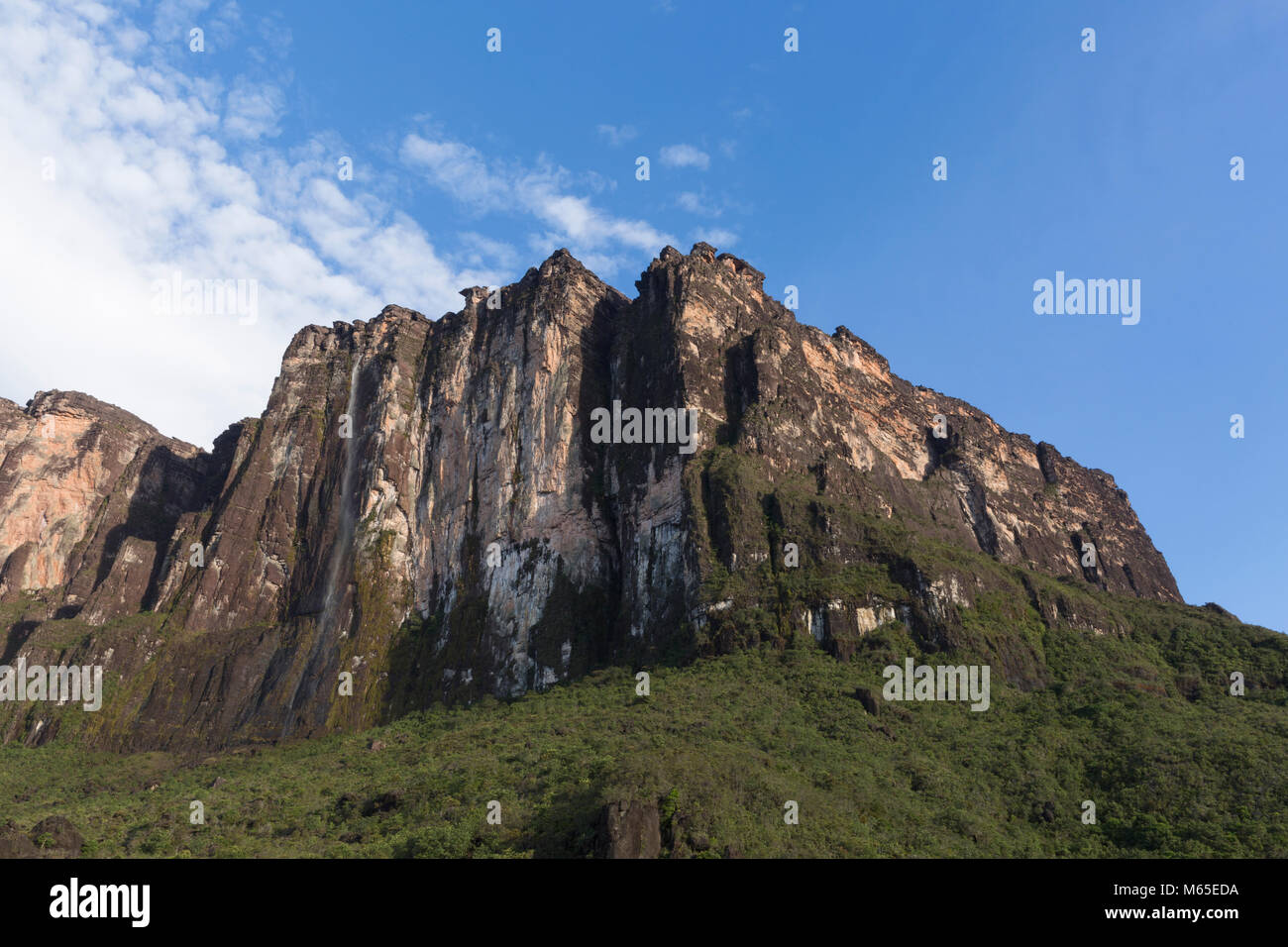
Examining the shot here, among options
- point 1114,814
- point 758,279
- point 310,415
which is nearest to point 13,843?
point 1114,814

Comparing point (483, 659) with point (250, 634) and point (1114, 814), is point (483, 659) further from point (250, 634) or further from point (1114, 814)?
point (1114, 814)

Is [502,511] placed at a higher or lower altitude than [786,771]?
higher

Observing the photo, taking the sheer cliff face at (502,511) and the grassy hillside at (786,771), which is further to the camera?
the sheer cliff face at (502,511)

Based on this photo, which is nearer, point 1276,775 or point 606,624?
point 1276,775

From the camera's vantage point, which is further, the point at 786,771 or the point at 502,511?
the point at 502,511

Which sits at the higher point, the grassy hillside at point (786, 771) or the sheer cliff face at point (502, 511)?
the sheer cliff face at point (502, 511)
